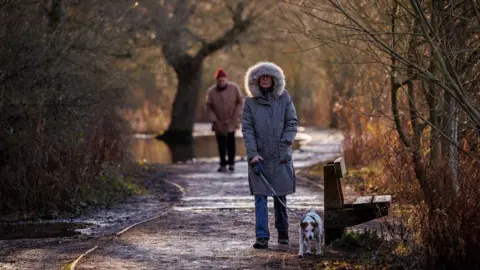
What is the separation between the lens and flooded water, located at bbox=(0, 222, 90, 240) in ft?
37.6

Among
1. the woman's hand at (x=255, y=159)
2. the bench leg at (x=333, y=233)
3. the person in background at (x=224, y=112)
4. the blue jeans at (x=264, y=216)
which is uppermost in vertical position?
the person in background at (x=224, y=112)

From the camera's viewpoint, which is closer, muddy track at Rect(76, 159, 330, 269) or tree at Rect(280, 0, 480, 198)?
tree at Rect(280, 0, 480, 198)

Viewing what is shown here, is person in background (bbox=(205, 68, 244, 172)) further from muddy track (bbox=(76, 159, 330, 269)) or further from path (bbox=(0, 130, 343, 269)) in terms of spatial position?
path (bbox=(0, 130, 343, 269))

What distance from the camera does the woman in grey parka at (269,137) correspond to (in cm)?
1007

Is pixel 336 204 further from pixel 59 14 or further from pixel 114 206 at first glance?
pixel 59 14

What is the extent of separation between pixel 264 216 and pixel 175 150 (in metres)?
20.3

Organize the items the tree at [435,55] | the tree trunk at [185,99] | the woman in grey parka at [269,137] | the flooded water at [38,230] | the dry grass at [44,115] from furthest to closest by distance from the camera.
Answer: the tree trunk at [185,99] → the dry grass at [44,115] → the flooded water at [38,230] → the woman in grey parka at [269,137] → the tree at [435,55]

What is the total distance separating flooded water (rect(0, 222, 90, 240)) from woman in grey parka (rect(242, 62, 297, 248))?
2.71 meters

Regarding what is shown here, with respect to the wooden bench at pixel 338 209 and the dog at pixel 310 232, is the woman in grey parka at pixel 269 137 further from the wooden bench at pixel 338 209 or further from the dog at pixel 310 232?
the dog at pixel 310 232

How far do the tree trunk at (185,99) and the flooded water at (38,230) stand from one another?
967 inches

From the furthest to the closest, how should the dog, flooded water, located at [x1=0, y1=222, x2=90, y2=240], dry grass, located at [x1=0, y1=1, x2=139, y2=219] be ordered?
1. dry grass, located at [x1=0, y1=1, x2=139, y2=219]
2. flooded water, located at [x1=0, y1=222, x2=90, y2=240]
3. the dog

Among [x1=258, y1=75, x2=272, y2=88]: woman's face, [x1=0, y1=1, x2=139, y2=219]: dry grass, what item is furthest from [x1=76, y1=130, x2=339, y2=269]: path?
[x1=258, y1=75, x2=272, y2=88]: woman's face

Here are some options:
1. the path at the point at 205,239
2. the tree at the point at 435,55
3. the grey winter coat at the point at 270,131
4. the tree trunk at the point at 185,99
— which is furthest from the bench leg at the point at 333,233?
the tree trunk at the point at 185,99

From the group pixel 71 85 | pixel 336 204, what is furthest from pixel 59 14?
pixel 336 204
